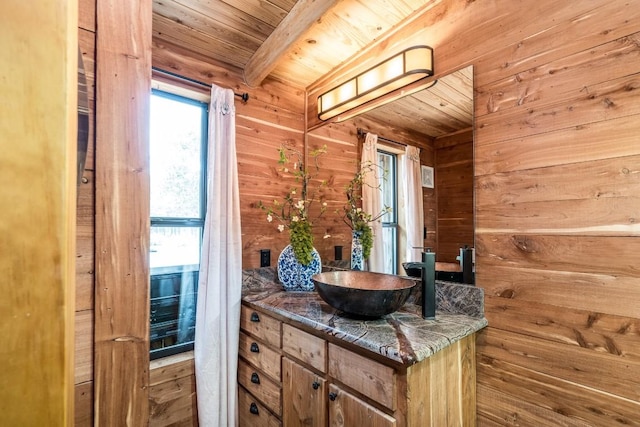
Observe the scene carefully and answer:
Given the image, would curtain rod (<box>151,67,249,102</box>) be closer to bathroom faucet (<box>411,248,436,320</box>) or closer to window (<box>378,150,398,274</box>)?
window (<box>378,150,398,274</box>)

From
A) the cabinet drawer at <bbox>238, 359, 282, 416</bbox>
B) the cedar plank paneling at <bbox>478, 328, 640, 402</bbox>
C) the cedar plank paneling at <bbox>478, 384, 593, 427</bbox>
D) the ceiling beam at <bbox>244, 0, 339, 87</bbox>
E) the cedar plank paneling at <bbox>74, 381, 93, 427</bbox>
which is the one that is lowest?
the cabinet drawer at <bbox>238, 359, 282, 416</bbox>

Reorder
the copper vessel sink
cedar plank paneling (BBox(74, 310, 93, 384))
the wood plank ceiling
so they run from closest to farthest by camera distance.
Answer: cedar plank paneling (BBox(74, 310, 93, 384)), the copper vessel sink, the wood plank ceiling

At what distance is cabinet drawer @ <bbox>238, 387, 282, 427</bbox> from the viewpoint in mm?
1569

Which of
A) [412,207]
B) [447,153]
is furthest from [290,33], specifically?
[412,207]

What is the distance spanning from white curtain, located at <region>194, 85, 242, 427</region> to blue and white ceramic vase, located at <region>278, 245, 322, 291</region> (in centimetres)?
28

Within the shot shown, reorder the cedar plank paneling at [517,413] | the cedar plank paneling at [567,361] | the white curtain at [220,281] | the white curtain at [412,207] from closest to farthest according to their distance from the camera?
the cedar plank paneling at [567,361] → the cedar plank paneling at [517,413] → the white curtain at [412,207] → the white curtain at [220,281]

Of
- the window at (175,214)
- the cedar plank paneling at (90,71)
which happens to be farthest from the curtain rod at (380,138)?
the cedar plank paneling at (90,71)

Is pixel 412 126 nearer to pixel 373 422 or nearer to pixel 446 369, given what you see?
pixel 446 369

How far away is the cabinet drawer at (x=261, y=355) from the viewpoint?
1.53 m

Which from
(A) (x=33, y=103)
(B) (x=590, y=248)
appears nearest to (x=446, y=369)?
(B) (x=590, y=248)

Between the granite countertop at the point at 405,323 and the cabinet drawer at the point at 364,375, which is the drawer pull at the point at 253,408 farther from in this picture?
the cabinet drawer at the point at 364,375

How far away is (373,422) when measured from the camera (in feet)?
3.49


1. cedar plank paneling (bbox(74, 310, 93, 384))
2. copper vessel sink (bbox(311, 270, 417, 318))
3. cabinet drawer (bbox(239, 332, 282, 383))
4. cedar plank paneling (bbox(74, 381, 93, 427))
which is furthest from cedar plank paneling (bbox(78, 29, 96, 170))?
cabinet drawer (bbox(239, 332, 282, 383))

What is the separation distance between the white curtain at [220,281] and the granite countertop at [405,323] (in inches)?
8.8
